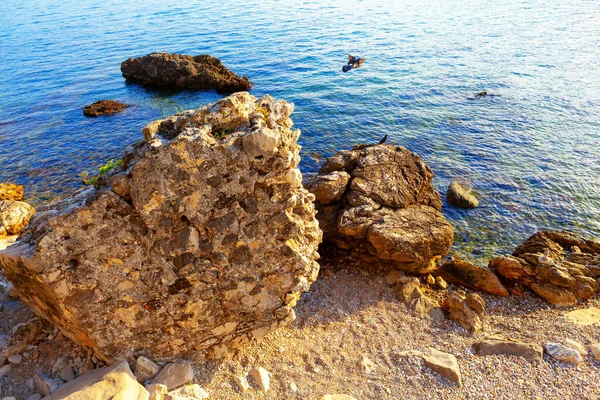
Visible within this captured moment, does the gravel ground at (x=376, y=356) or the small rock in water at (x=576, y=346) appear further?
the small rock in water at (x=576, y=346)

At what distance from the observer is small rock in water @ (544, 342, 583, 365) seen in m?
9.02

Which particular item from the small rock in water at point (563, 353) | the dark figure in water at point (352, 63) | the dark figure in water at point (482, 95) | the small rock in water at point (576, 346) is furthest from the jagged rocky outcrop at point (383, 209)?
the dark figure in water at point (352, 63)

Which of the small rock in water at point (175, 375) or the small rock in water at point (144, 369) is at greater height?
the small rock in water at point (144, 369)

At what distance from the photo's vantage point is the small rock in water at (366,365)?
841 cm

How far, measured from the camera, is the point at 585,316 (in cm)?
1074

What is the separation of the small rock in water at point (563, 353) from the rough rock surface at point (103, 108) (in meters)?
27.2

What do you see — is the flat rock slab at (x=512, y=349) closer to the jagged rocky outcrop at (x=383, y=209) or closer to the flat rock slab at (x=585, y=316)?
the flat rock slab at (x=585, y=316)

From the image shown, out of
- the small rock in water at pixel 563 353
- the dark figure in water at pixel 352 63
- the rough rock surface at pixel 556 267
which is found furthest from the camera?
the dark figure in water at pixel 352 63

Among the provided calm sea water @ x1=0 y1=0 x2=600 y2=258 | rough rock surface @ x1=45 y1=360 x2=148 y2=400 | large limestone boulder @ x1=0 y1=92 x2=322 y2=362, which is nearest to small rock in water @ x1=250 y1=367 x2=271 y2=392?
A: large limestone boulder @ x1=0 y1=92 x2=322 y2=362

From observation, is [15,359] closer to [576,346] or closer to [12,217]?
[12,217]

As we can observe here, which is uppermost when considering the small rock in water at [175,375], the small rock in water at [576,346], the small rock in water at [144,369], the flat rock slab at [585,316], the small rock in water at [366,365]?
the small rock in water at [144,369]

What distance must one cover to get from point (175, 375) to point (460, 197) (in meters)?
13.5

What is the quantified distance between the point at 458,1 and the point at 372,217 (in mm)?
59530

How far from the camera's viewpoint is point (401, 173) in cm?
1368
